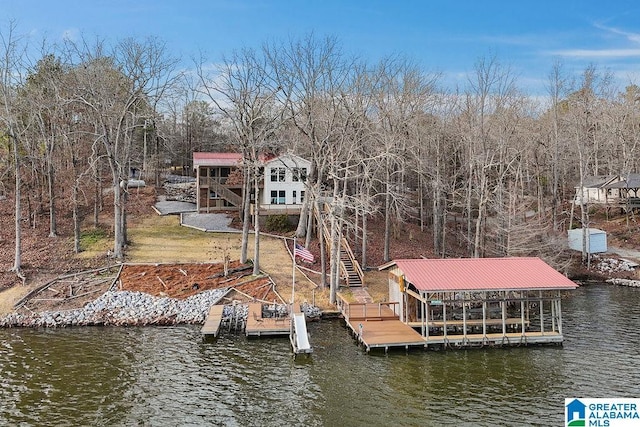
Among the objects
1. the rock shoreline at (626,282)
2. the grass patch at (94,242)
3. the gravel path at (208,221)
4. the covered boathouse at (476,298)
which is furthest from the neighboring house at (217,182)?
the rock shoreline at (626,282)

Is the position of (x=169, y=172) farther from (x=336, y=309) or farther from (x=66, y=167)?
(x=336, y=309)

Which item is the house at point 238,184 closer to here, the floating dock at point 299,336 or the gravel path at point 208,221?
the gravel path at point 208,221

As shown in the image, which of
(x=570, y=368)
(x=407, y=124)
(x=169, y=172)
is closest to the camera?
(x=570, y=368)

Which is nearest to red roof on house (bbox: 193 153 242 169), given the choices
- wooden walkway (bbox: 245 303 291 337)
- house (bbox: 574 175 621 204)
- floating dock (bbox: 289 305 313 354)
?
wooden walkway (bbox: 245 303 291 337)

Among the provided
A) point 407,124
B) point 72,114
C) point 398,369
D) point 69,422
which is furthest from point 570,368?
point 72,114

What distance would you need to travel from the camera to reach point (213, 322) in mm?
21875

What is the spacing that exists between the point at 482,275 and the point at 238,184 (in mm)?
25262

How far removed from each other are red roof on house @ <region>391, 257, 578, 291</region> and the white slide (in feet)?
16.1

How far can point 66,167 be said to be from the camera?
130 ft

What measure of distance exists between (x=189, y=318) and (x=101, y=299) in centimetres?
479

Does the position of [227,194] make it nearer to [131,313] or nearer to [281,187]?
[281,187]

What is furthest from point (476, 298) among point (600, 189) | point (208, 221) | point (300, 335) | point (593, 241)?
point (600, 189)

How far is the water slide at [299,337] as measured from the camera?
19.0 m

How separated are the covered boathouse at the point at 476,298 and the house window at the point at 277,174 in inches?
691
